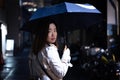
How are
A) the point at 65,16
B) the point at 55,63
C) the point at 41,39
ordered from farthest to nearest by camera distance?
the point at 65,16, the point at 41,39, the point at 55,63

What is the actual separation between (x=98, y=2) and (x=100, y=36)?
5.83 feet

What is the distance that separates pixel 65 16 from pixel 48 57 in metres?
1.44

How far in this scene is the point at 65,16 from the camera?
589 cm

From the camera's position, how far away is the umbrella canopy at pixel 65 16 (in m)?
5.47

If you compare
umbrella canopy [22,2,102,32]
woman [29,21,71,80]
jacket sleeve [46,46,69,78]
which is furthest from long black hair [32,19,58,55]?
umbrella canopy [22,2,102,32]

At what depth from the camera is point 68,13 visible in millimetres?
5812

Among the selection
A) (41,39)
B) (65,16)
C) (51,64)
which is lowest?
(51,64)

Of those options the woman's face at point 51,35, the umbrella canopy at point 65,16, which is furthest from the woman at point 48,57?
the umbrella canopy at point 65,16

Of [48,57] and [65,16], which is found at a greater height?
[65,16]

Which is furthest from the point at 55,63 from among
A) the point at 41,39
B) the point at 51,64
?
the point at 41,39

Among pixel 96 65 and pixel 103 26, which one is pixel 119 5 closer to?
pixel 103 26

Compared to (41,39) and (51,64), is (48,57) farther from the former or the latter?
(41,39)

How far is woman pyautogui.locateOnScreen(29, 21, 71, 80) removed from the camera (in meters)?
4.56

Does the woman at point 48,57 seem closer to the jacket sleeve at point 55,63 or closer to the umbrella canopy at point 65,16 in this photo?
the jacket sleeve at point 55,63
